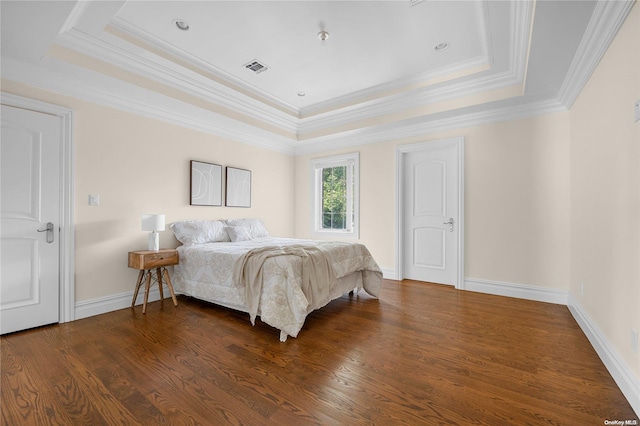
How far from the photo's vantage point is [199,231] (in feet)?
13.0

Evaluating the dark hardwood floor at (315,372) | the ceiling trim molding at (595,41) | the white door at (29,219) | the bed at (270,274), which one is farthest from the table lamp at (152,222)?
the ceiling trim molding at (595,41)

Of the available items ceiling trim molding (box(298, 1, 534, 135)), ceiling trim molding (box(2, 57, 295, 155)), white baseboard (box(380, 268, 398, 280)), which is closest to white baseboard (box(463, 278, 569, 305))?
white baseboard (box(380, 268, 398, 280))

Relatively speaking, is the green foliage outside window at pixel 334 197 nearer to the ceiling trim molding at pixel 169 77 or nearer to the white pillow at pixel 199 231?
the ceiling trim molding at pixel 169 77

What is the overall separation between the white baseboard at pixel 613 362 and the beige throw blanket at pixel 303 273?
2151 millimetres

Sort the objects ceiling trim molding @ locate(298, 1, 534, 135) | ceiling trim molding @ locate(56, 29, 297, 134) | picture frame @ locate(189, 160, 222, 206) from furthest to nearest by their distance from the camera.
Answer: picture frame @ locate(189, 160, 222, 206) < ceiling trim molding @ locate(56, 29, 297, 134) < ceiling trim molding @ locate(298, 1, 534, 135)

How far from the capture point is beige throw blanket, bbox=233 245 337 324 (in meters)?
2.80

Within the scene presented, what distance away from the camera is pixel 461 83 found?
12.3ft

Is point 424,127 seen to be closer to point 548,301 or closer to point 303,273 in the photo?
point 548,301

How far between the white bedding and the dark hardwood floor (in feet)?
0.69

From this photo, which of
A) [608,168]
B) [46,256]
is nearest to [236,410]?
[46,256]

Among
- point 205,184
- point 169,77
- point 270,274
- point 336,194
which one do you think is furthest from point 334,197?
point 169,77

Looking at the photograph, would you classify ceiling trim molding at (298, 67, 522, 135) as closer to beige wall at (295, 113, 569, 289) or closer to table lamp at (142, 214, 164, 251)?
beige wall at (295, 113, 569, 289)

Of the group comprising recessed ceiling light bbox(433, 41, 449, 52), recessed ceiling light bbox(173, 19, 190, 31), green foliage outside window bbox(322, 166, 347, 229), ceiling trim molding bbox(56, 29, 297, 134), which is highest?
recessed ceiling light bbox(433, 41, 449, 52)

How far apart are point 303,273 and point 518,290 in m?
2.91
